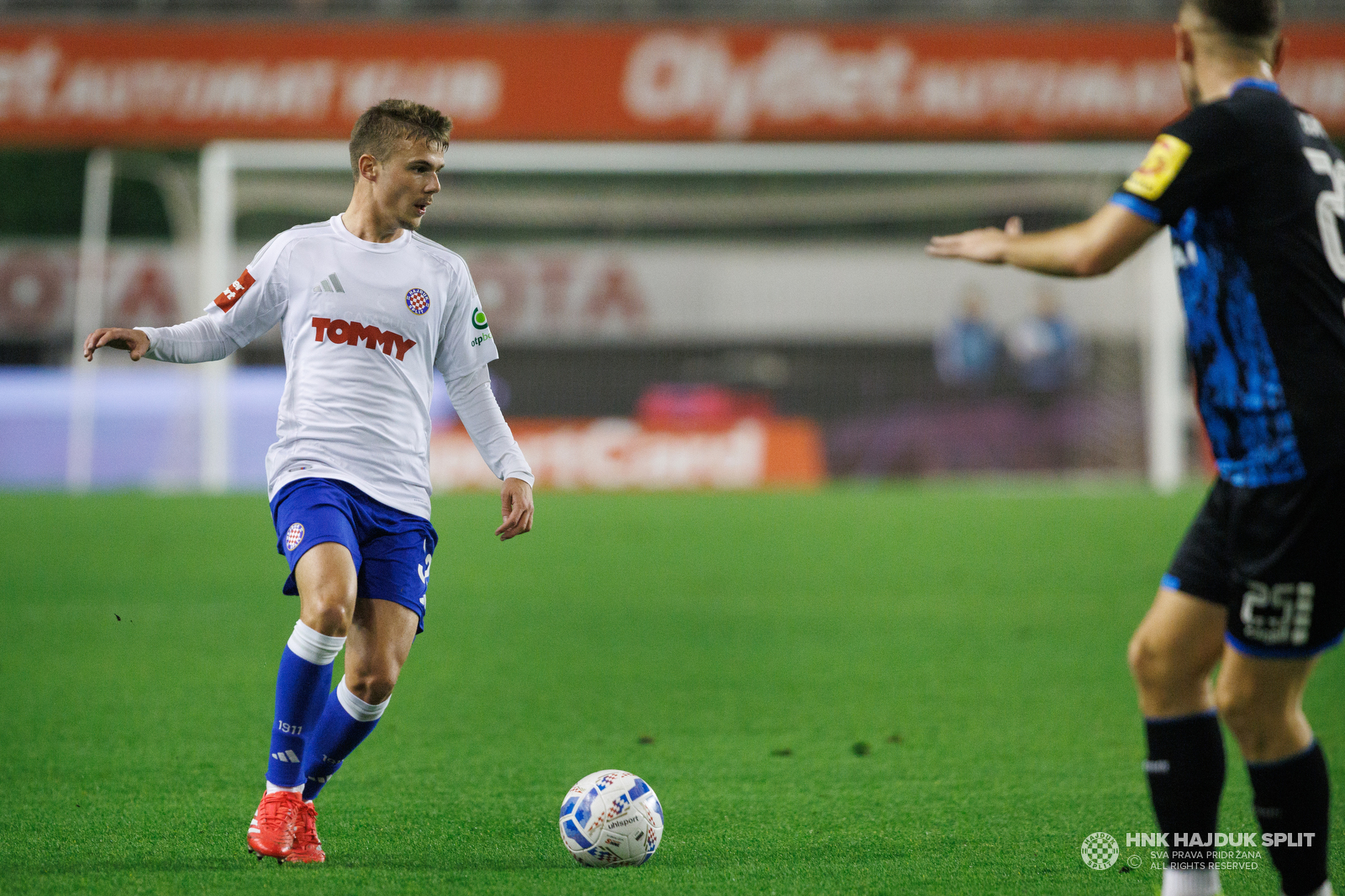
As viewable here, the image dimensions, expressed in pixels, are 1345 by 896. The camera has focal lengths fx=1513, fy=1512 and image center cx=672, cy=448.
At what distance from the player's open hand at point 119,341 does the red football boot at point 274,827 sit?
1.20m

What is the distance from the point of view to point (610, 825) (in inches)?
154

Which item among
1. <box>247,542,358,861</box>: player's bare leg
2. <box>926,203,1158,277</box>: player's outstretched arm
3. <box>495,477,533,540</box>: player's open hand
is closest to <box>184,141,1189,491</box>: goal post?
<box>495,477,533,540</box>: player's open hand

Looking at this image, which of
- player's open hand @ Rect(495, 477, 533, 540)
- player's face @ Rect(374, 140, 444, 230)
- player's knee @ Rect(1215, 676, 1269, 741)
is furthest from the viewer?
player's open hand @ Rect(495, 477, 533, 540)

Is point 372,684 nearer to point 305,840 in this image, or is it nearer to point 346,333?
point 305,840

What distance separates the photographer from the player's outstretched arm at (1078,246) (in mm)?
2963

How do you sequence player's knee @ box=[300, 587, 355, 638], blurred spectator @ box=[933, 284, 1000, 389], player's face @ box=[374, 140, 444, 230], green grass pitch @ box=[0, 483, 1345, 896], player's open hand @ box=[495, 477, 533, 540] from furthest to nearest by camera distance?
blurred spectator @ box=[933, 284, 1000, 389]
player's open hand @ box=[495, 477, 533, 540]
player's face @ box=[374, 140, 444, 230]
green grass pitch @ box=[0, 483, 1345, 896]
player's knee @ box=[300, 587, 355, 638]

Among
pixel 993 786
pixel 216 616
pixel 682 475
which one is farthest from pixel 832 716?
pixel 682 475

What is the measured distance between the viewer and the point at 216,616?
8.61 meters

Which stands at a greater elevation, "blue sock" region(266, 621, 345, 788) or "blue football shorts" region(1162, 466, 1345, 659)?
"blue football shorts" region(1162, 466, 1345, 659)

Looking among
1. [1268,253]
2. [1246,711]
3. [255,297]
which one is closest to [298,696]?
[255,297]

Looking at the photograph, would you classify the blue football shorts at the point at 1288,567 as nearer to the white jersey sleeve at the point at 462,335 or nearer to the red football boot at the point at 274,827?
the white jersey sleeve at the point at 462,335

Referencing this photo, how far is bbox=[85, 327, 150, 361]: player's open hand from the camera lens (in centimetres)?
387

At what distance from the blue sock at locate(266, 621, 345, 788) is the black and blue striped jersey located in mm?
2234

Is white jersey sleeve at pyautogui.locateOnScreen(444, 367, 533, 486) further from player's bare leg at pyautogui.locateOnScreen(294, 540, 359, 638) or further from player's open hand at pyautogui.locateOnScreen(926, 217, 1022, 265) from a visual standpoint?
player's open hand at pyautogui.locateOnScreen(926, 217, 1022, 265)
